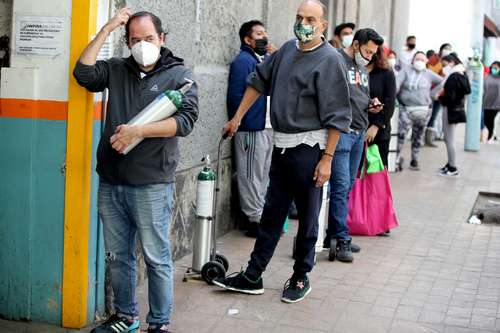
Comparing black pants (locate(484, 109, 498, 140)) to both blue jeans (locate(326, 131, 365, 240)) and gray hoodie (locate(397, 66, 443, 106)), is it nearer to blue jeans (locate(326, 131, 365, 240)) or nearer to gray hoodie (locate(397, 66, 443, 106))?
gray hoodie (locate(397, 66, 443, 106))

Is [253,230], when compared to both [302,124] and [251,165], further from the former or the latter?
[302,124]

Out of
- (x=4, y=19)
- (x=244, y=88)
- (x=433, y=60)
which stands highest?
(x=433, y=60)

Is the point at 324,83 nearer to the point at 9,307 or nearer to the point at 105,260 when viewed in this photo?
the point at 105,260

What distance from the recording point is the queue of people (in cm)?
468

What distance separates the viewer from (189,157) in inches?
279

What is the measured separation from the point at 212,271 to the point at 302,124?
129cm

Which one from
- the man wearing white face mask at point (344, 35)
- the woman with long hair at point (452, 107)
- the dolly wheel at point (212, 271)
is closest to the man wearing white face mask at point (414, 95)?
the woman with long hair at point (452, 107)

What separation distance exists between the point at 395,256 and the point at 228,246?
1.47 metres

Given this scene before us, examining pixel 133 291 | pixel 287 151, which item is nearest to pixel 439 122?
pixel 287 151

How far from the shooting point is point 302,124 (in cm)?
577

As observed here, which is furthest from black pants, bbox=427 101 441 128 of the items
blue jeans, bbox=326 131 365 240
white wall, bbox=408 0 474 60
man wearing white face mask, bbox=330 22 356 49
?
blue jeans, bbox=326 131 365 240

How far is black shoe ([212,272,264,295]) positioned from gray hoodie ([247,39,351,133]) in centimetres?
109

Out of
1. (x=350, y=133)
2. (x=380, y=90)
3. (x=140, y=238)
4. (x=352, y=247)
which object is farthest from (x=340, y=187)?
(x=140, y=238)

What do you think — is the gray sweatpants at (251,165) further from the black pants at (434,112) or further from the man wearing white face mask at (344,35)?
the black pants at (434,112)
